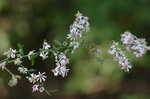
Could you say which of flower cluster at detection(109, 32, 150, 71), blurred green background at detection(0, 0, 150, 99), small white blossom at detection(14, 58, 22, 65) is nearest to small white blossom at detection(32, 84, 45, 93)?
small white blossom at detection(14, 58, 22, 65)

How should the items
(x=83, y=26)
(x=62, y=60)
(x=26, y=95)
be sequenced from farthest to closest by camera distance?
(x=26, y=95), (x=83, y=26), (x=62, y=60)

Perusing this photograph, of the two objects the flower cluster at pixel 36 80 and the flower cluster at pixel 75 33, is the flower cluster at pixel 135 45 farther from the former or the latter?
the flower cluster at pixel 36 80

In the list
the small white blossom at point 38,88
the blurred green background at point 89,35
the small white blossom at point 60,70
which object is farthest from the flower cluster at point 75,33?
the blurred green background at point 89,35

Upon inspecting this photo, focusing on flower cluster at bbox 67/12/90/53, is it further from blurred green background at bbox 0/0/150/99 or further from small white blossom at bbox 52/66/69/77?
blurred green background at bbox 0/0/150/99

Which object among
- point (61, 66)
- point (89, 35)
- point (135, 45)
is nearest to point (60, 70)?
point (61, 66)

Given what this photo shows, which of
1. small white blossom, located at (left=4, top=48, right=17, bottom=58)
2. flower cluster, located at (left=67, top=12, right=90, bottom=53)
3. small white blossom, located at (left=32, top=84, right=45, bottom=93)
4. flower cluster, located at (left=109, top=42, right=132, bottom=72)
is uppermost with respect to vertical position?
flower cluster, located at (left=67, top=12, right=90, bottom=53)

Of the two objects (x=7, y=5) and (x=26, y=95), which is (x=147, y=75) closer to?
(x=26, y=95)

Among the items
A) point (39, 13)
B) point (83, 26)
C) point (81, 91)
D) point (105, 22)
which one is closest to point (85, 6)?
point (105, 22)
